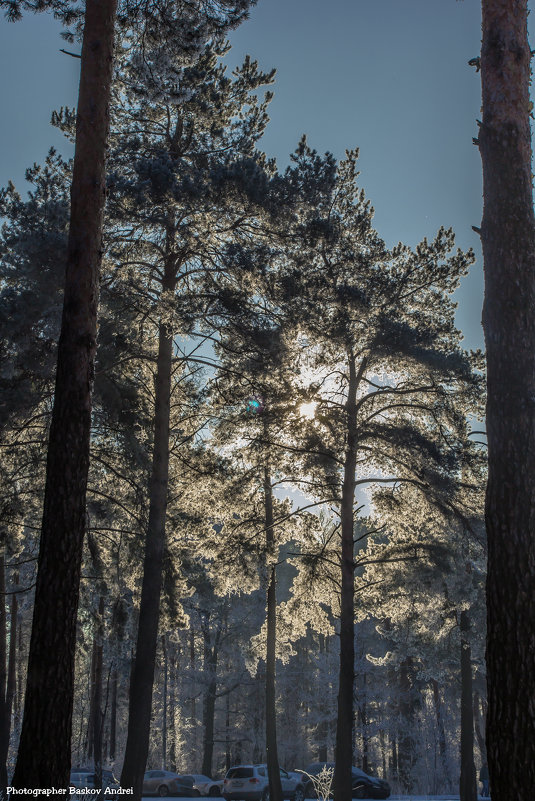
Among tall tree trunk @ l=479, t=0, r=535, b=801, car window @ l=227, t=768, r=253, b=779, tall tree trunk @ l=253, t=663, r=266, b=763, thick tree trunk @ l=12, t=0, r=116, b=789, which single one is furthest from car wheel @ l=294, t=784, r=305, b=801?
tall tree trunk @ l=479, t=0, r=535, b=801

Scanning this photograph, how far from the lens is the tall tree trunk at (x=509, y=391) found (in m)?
4.72

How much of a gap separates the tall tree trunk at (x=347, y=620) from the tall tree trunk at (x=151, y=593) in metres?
4.65

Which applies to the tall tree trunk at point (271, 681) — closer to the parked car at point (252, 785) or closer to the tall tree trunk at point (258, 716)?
the parked car at point (252, 785)

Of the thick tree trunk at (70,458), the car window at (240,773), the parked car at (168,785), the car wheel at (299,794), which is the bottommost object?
the parked car at (168,785)

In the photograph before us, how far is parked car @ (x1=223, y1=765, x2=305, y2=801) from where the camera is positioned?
23156 millimetres

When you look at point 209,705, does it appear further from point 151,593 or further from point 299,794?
point 151,593

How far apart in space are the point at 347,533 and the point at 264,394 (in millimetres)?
4105

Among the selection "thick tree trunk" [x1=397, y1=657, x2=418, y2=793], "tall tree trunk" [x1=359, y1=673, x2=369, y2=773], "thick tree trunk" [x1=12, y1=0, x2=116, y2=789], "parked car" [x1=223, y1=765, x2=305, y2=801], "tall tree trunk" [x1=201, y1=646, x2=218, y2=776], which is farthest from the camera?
"tall tree trunk" [x1=359, y1=673, x2=369, y2=773]

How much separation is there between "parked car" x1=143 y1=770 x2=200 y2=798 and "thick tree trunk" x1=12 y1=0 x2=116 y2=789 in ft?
85.1

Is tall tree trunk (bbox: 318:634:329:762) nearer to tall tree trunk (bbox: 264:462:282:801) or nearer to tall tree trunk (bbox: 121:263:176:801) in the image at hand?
tall tree trunk (bbox: 264:462:282:801)

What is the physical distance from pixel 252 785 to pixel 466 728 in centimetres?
793

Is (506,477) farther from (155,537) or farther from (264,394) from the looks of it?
(264,394)

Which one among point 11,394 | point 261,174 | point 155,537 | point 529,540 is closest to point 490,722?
point 529,540

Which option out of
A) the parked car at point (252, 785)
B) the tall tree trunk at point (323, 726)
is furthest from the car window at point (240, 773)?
the tall tree trunk at point (323, 726)
